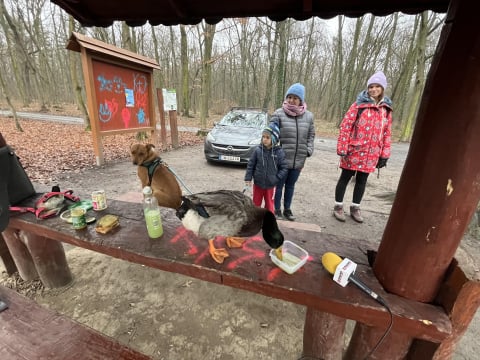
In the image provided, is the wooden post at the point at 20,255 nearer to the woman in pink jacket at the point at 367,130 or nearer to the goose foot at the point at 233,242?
the goose foot at the point at 233,242

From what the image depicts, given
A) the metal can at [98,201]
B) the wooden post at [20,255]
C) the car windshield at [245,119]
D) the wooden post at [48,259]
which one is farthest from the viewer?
the car windshield at [245,119]

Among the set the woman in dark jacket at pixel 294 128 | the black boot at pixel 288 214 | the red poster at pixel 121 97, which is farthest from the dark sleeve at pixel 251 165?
the red poster at pixel 121 97

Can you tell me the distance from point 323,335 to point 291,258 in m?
0.60

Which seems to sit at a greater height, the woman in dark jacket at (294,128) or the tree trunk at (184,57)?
the tree trunk at (184,57)

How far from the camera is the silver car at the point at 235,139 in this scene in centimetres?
643

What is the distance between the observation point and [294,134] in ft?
11.0

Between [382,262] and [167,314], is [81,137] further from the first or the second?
[382,262]

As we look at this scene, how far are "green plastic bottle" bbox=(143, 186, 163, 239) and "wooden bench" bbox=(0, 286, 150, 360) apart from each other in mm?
675

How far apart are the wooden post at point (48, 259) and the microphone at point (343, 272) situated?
2.67m

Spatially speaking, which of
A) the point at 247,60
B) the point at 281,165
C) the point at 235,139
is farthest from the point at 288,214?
the point at 247,60

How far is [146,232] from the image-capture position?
1.89 m

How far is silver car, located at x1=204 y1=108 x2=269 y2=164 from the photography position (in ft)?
21.1

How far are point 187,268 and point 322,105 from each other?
30.8m

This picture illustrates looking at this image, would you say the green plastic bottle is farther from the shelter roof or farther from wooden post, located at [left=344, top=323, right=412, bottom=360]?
the shelter roof
